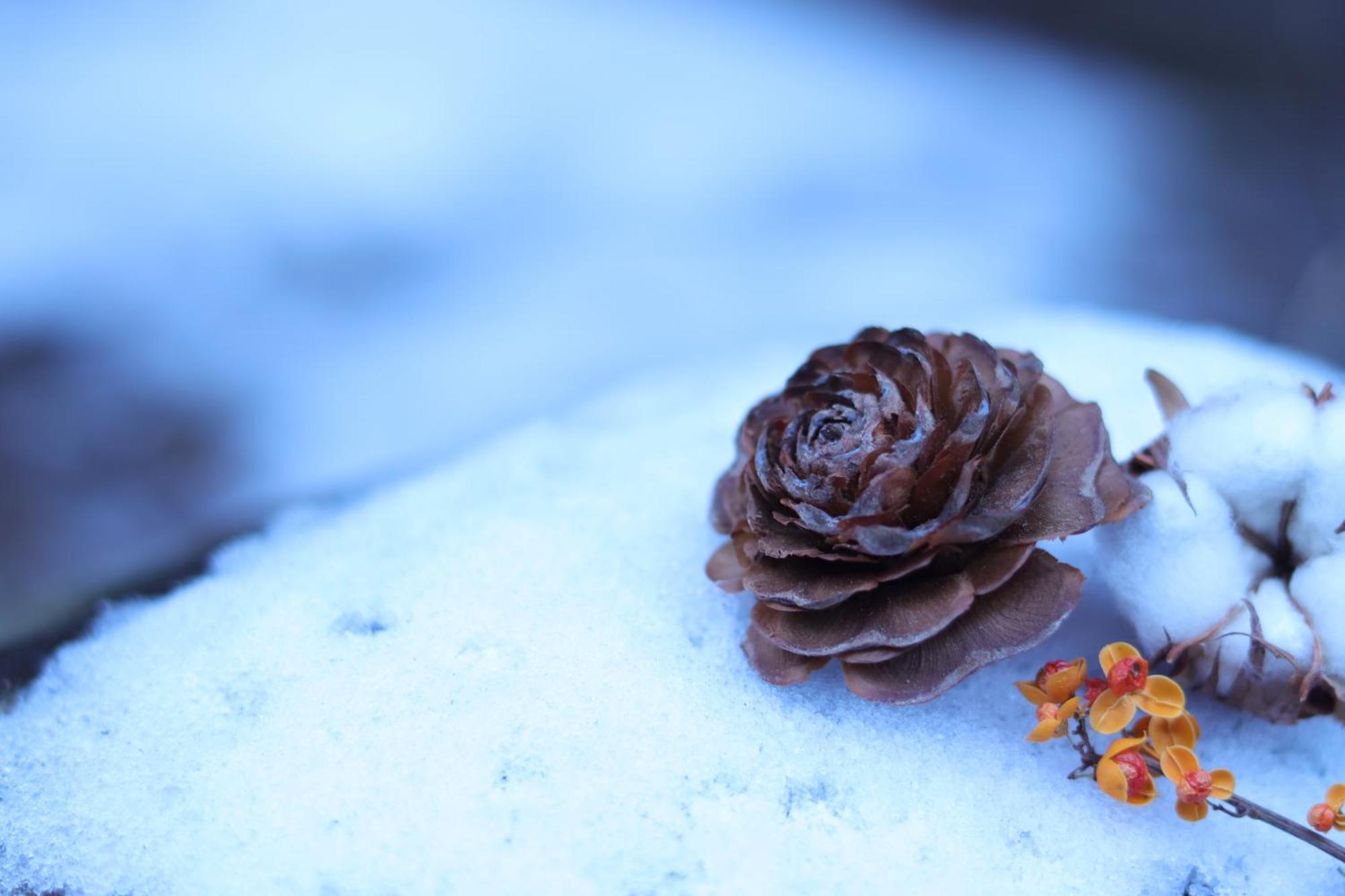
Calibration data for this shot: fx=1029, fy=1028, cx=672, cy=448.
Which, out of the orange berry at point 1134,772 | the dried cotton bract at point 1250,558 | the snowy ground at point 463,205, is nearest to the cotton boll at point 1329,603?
the dried cotton bract at point 1250,558

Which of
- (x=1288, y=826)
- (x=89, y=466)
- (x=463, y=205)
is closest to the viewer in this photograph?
(x=1288, y=826)

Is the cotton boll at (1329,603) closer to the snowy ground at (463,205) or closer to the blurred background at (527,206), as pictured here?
the blurred background at (527,206)

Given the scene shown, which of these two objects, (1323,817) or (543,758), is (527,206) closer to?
(543,758)

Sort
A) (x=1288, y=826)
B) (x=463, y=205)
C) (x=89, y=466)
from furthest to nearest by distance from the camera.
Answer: (x=463, y=205)
(x=89, y=466)
(x=1288, y=826)

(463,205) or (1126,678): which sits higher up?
(463,205)

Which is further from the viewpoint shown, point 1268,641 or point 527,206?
point 527,206

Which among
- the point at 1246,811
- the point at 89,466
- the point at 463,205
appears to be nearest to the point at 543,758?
the point at 1246,811

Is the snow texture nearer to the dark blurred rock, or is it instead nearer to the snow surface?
the snow surface

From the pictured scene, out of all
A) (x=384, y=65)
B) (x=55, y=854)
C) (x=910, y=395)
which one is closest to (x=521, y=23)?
(x=384, y=65)

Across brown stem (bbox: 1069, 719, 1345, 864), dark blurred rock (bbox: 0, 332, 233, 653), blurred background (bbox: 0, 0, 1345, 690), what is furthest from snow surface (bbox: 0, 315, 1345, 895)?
dark blurred rock (bbox: 0, 332, 233, 653)
